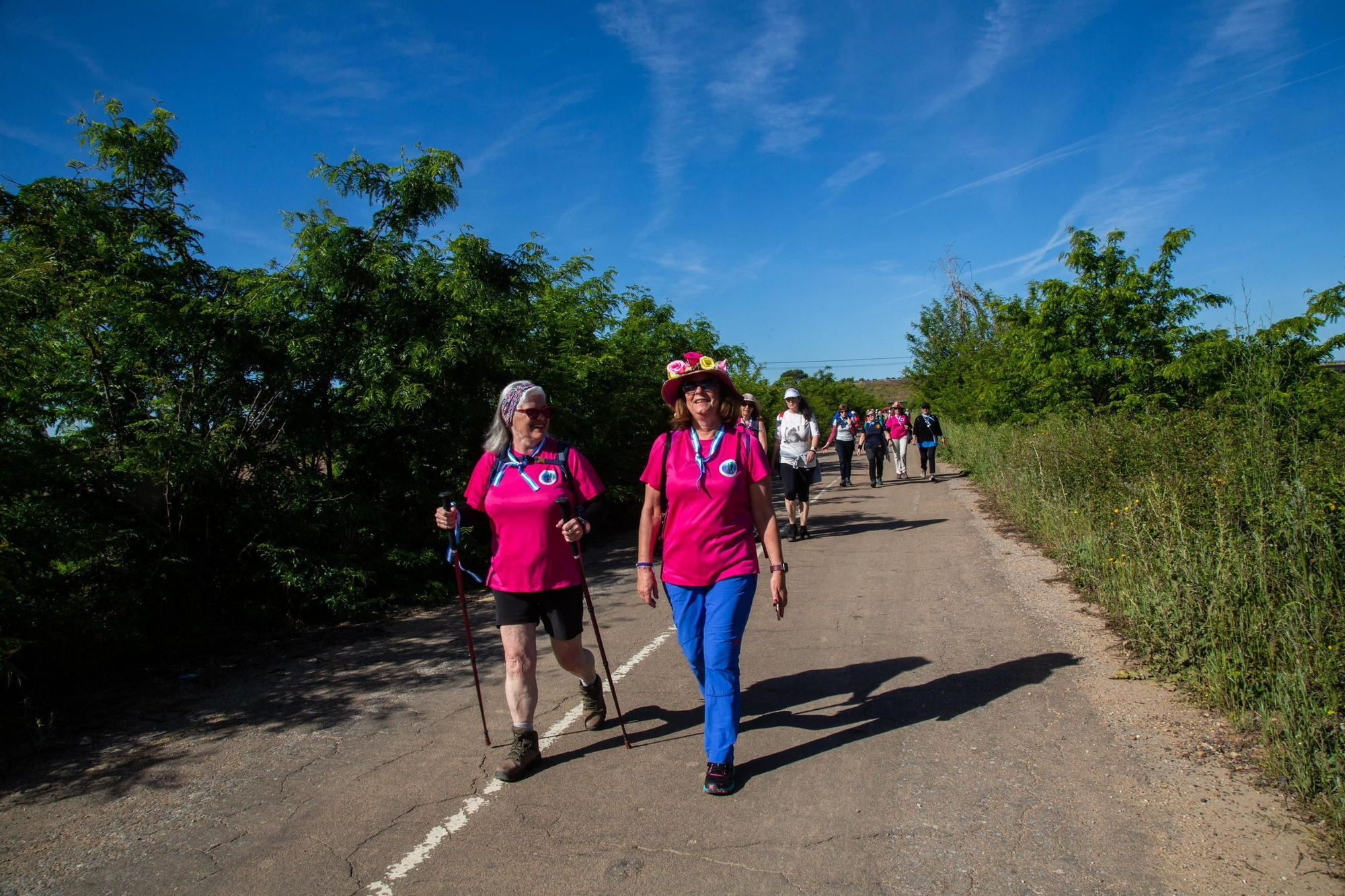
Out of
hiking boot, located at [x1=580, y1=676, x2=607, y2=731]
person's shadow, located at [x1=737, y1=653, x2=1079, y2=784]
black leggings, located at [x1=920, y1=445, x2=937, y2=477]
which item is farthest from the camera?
black leggings, located at [x1=920, y1=445, x2=937, y2=477]

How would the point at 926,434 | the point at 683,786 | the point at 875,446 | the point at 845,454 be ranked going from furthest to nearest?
the point at 926,434, the point at 875,446, the point at 845,454, the point at 683,786

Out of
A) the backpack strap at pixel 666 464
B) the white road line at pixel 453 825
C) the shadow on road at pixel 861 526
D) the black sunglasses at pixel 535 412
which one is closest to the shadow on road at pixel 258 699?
the white road line at pixel 453 825

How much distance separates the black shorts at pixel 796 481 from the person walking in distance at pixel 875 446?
7.96 metres

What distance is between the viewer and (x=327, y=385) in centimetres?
803

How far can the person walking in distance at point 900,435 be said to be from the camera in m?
20.7

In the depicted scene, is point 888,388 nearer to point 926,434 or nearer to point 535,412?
point 926,434

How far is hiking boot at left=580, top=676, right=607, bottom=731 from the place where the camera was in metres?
4.64

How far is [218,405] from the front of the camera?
7129mm

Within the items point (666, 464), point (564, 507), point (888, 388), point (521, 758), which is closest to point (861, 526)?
point (666, 464)

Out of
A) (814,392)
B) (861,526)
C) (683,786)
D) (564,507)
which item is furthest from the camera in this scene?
(814,392)

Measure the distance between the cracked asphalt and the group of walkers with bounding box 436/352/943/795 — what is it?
422 millimetres

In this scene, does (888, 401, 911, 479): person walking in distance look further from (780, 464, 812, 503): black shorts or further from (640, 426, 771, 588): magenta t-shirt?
(640, 426, 771, 588): magenta t-shirt

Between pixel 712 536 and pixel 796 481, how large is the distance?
284 inches

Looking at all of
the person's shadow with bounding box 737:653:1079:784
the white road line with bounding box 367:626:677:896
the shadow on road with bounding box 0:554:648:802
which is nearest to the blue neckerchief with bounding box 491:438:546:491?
the white road line with bounding box 367:626:677:896
